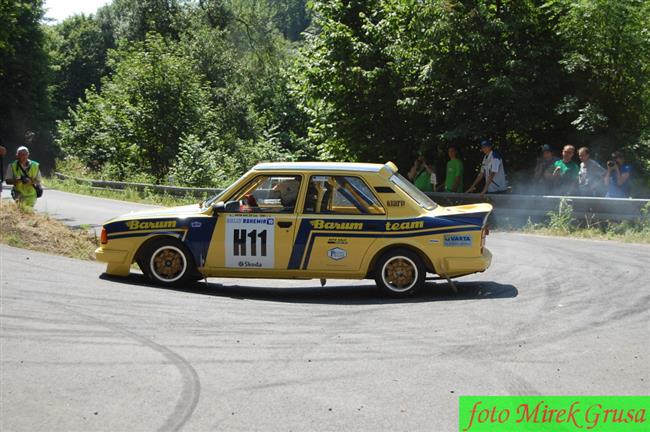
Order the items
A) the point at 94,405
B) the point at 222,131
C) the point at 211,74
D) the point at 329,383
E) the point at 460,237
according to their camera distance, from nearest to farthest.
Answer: the point at 94,405, the point at 329,383, the point at 460,237, the point at 222,131, the point at 211,74

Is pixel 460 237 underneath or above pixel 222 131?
underneath

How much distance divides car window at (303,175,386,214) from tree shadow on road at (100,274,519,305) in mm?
1078

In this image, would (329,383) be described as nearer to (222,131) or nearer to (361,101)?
(361,101)

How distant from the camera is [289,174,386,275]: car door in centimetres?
1048

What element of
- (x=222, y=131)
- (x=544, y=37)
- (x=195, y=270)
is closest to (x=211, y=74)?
(x=222, y=131)

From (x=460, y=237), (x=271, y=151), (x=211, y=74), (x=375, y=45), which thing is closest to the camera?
(x=460, y=237)

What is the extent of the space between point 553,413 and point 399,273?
468 centimetres

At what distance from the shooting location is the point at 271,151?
1459 inches

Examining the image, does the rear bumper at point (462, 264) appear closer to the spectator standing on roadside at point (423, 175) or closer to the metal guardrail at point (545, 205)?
the metal guardrail at point (545, 205)

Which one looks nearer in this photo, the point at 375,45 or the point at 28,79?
the point at 375,45

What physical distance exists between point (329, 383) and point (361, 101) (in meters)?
16.0

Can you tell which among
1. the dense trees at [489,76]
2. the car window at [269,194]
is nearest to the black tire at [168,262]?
the car window at [269,194]

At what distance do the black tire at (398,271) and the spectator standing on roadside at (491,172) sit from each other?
7.36 m

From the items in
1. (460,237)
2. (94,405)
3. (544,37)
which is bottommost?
(94,405)
